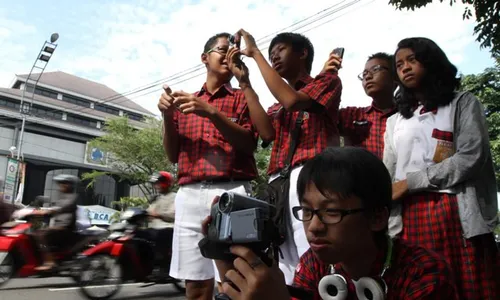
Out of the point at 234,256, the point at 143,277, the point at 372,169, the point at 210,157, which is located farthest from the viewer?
the point at 143,277

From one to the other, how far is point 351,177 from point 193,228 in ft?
4.41

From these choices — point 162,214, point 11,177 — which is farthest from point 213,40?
point 11,177

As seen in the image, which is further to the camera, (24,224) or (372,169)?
(24,224)

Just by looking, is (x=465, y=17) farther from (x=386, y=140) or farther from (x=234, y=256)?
(x=234, y=256)

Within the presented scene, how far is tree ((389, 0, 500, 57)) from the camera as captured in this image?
5035mm

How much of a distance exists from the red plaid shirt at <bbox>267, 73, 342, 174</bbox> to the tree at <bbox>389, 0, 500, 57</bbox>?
11.3 feet

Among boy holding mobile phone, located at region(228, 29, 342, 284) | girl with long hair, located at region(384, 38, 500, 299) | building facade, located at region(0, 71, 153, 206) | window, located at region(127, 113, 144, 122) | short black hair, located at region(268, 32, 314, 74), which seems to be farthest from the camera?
window, located at region(127, 113, 144, 122)

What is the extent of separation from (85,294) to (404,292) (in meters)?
4.93

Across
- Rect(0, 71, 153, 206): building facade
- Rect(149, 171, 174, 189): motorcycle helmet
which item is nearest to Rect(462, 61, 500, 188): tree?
Rect(149, 171, 174, 189): motorcycle helmet

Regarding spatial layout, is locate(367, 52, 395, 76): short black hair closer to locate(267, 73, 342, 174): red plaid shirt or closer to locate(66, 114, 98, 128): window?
locate(267, 73, 342, 174): red plaid shirt

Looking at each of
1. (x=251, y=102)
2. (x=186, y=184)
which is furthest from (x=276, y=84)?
(x=186, y=184)

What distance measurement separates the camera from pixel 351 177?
1191 mm

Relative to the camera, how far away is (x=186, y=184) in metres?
2.44

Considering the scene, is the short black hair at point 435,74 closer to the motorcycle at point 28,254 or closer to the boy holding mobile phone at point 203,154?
the boy holding mobile phone at point 203,154
